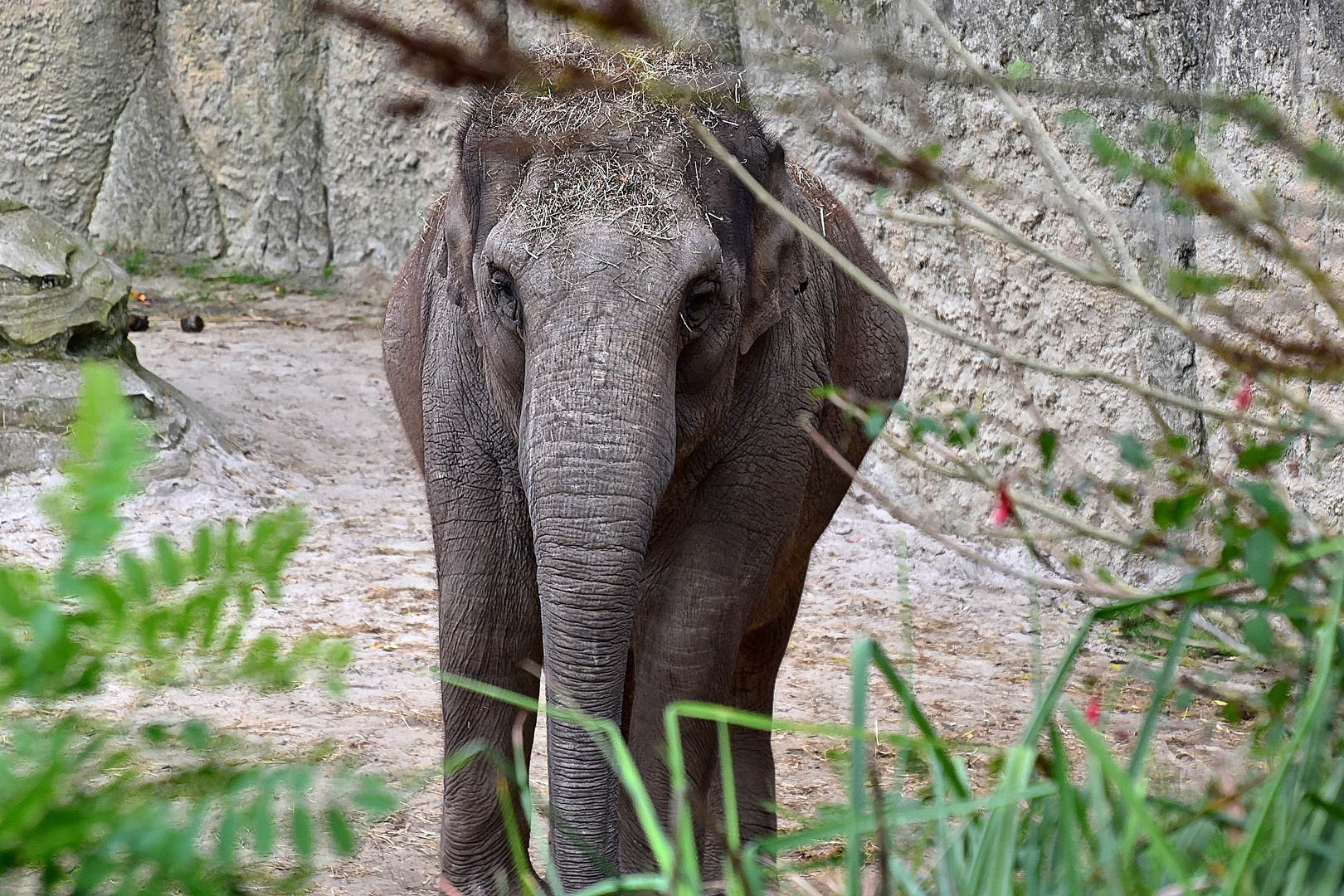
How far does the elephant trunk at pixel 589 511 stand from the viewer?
3.19 meters

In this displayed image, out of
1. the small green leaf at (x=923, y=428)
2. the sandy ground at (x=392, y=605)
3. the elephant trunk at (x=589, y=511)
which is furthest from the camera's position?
the sandy ground at (x=392, y=605)

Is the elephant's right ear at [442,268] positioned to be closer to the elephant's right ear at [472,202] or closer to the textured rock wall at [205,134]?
the elephant's right ear at [472,202]

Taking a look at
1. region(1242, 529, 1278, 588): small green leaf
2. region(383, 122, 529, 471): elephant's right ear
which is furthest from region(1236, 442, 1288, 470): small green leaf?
region(383, 122, 529, 471): elephant's right ear

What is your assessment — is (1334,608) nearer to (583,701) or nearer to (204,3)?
(583,701)

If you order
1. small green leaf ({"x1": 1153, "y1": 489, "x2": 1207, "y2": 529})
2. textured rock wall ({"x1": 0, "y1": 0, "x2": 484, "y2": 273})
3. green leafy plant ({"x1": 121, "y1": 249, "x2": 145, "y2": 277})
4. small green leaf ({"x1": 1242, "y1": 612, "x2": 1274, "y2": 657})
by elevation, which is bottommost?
small green leaf ({"x1": 1242, "y1": 612, "x2": 1274, "y2": 657})

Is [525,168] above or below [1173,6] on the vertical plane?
below

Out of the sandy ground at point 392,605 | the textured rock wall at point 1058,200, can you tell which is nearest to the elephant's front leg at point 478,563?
the sandy ground at point 392,605

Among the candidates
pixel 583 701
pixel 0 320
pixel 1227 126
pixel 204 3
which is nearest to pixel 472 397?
pixel 583 701

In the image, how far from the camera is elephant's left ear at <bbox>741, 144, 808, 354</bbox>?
12.2 ft

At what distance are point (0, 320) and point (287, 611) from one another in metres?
2.50

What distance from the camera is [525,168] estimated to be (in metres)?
3.50

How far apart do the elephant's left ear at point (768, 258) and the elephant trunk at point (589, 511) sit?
49 cm

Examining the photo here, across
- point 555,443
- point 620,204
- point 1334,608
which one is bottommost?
point 1334,608

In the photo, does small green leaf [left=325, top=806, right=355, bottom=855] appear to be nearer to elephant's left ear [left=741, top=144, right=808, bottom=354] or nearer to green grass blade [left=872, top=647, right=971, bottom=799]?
green grass blade [left=872, top=647, right=971, bottom=799]
